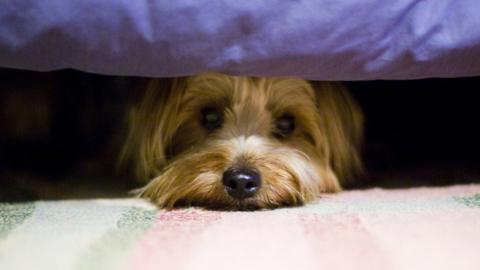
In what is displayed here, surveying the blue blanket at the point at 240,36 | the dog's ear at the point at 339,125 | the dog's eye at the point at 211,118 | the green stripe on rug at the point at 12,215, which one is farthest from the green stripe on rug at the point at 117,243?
the dog's ear at the point at 339,125

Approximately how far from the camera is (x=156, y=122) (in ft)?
5.29

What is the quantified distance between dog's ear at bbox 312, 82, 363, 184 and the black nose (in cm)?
35

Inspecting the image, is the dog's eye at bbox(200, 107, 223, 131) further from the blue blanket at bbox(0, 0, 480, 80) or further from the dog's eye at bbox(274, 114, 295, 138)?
the blue blanket at bbox(0, 0, 480, 80)

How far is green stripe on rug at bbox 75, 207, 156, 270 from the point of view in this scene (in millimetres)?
922

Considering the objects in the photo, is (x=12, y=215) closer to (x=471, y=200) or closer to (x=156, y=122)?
(x=156, y=122)

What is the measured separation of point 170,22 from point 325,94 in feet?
1.86

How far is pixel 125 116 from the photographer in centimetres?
178

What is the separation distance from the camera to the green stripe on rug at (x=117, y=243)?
922 mm

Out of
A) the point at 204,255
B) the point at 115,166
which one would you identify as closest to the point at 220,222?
the point at 204,255

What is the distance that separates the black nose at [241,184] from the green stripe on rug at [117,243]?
0.19m

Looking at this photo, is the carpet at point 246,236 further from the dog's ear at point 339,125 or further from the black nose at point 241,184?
the dog's ear at point 339,125

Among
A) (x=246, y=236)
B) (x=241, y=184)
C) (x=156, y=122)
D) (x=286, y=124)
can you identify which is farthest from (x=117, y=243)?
(x=286, y=124)

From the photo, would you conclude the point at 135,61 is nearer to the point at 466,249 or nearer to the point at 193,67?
the point at 193,67

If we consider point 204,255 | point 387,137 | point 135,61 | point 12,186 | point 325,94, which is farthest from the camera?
point 387,137
